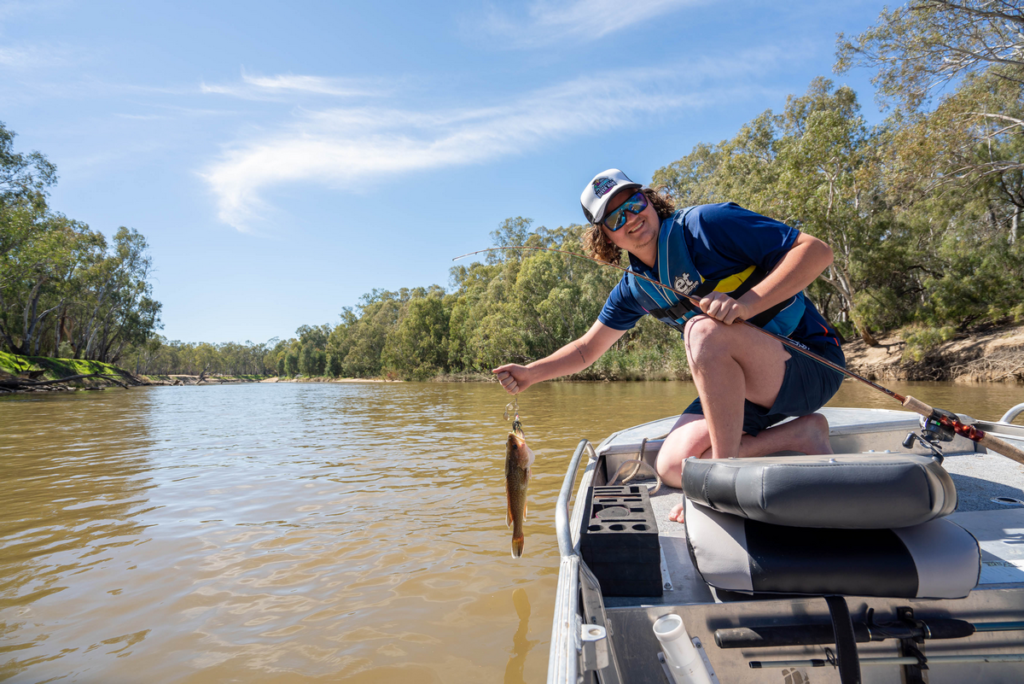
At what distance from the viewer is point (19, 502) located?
524 centimetres

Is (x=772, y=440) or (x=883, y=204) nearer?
(x=772, y=440)

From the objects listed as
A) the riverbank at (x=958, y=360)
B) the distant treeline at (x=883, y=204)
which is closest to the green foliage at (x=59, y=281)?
the distant treeline at (x=883, y=204)

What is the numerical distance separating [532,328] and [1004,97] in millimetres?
28812

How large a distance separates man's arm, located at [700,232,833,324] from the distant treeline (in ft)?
3.75

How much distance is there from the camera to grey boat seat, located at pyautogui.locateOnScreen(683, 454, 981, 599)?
123 centimetres

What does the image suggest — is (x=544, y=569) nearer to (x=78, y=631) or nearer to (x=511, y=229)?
(x=78, y=631)

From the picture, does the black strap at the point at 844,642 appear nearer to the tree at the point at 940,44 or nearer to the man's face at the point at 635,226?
the man's face at the point at 635,226

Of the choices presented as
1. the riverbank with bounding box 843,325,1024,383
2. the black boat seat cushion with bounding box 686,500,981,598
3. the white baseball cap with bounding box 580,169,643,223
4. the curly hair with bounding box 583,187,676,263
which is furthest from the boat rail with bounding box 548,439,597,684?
the riverbank with bounding box 843,325,1024,383

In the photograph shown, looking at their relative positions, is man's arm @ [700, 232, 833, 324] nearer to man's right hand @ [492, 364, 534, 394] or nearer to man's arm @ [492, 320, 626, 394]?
man's arm @ [492, 320, 626, 394]

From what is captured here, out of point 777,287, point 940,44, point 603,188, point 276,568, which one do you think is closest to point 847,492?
point 777,287

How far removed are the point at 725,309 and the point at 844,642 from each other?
4.03 ft

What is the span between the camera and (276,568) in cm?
351

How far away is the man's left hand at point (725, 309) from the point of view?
6.99ft

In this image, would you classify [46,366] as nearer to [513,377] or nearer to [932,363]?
[513,377]
